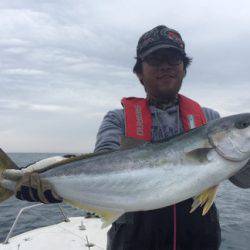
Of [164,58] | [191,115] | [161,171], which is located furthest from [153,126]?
[161,171]

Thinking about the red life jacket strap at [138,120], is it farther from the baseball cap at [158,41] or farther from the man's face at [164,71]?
the baseball cap at [158,41]

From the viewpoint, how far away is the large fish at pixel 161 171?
192 inches

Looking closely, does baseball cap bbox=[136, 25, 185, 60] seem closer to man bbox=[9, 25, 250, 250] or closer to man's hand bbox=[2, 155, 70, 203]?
man bbox=[9, 25, 250, 250]

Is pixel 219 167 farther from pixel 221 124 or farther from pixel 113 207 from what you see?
pixel 113 207

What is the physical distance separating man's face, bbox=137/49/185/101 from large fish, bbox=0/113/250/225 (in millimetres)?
1289

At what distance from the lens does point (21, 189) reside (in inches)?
234

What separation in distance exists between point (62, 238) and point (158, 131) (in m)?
6.57

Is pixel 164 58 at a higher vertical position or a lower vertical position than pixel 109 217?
higher

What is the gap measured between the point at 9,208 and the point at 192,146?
24.9m

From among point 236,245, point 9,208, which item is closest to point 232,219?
point 236,245

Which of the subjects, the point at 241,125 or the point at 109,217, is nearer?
the point at 241,125

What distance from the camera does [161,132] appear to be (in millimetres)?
6293

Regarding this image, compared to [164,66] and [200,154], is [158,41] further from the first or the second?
[200,154]

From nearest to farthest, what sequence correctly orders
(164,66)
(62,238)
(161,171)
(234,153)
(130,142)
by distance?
(234,153) < (161,171) < (130,142) < (164,66) < (62,238)
